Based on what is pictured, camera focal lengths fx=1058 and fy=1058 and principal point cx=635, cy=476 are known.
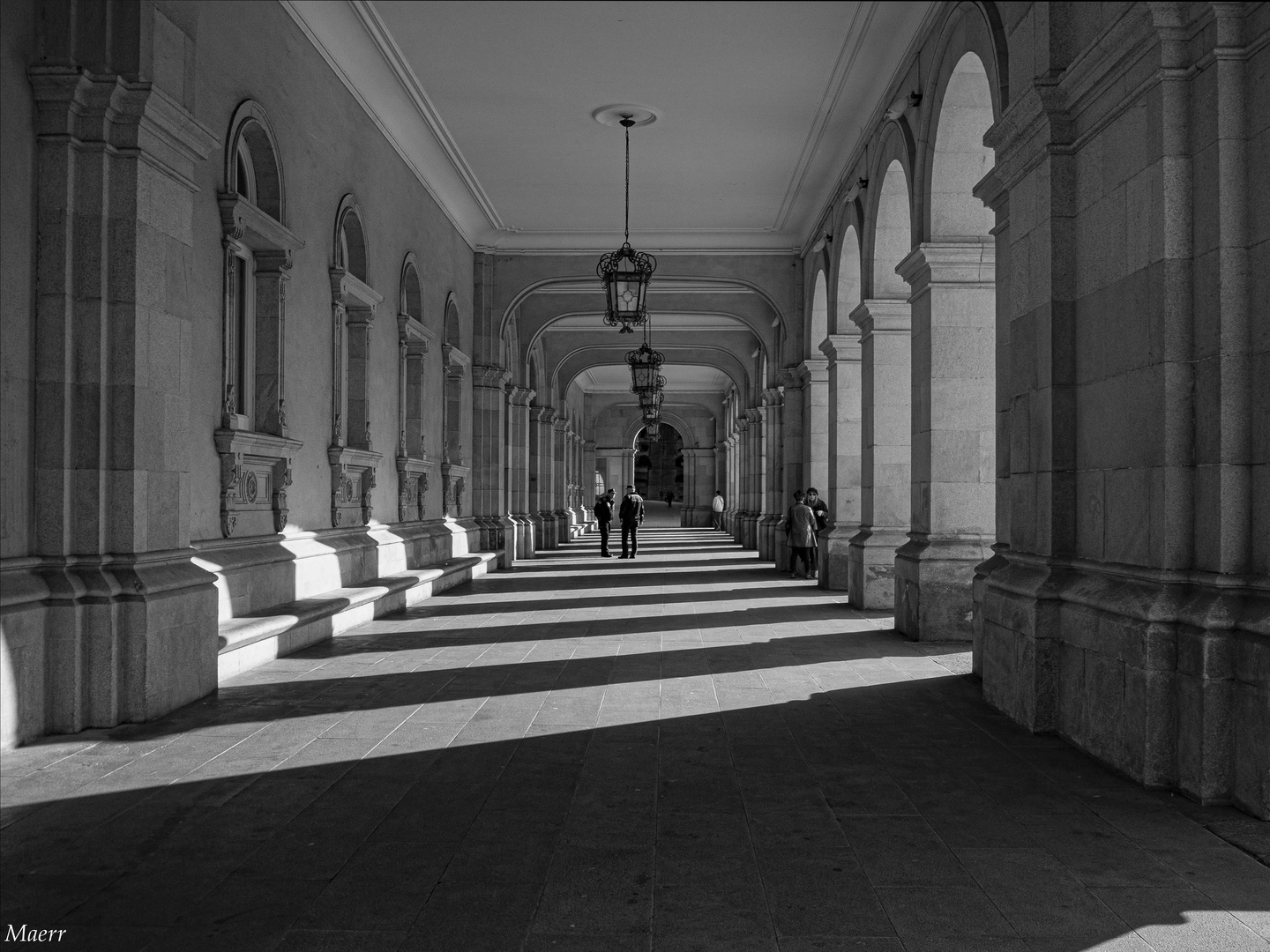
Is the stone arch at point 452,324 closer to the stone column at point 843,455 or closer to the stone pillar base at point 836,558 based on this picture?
the stone column at point 843,455

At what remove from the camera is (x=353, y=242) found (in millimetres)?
11445

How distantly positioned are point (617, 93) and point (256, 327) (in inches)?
184

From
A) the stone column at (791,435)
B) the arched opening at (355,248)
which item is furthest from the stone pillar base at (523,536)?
the arched opening at (355,248)

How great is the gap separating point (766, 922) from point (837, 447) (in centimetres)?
1097

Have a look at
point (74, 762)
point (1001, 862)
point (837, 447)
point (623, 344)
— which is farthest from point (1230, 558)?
point (623, 344)

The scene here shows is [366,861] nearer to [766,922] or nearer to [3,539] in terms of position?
[766,922]

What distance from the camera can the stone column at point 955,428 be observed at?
876 centimetres

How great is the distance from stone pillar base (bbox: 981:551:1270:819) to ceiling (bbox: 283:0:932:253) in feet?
19.6

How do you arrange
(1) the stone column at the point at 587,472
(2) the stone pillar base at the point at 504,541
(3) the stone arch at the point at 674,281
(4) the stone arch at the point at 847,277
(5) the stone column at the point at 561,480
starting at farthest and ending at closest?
(1) the stone column at the point at 587,472 → (5) the stone column at the point at 561,480 → (2) the stone pillar base at the point at 504,541 → (3) the stone arch at the point at 674,281 → (4) the stone arch at the point at 847,277

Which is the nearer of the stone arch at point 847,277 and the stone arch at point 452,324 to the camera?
the stone arch at point 847,277

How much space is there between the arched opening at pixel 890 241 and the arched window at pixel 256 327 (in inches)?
234

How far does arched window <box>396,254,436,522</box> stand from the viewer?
1320 centimetres

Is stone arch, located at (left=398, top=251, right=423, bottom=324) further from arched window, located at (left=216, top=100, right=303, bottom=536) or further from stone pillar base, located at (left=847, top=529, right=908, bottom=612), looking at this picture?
stone pillar base, located at (left=847, top=529, right=908, bottom=612)

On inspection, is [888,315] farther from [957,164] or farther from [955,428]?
[955,428]
